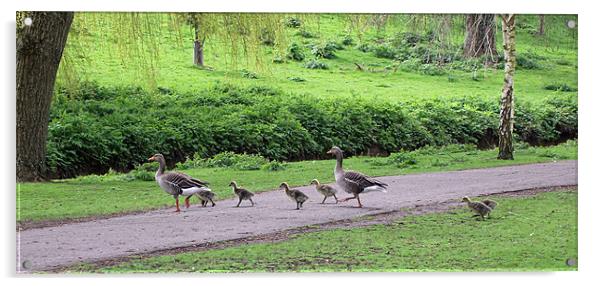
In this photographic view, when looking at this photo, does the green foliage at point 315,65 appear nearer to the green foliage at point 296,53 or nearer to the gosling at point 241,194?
the green foliage at point 296,53

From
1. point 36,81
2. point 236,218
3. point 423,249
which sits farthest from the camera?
point 36,81

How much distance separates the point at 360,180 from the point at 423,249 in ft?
2.87

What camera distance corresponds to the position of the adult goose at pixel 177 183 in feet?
31.4

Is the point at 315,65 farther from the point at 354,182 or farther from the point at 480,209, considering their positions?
the point at 480,209

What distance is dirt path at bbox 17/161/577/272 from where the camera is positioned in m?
9.17

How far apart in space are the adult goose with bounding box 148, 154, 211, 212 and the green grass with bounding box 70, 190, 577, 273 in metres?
0.64

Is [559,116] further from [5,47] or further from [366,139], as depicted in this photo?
[5,47]

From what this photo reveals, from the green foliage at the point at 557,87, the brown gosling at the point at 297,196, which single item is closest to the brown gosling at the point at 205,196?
the brown gosling at the point at 297,196

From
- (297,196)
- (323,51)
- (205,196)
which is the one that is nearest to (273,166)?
(297,196)

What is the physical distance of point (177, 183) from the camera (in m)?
9.59

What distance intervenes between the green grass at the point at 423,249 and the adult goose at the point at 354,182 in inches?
14.9

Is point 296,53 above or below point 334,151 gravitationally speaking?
above

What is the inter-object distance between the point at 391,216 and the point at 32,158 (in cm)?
320
